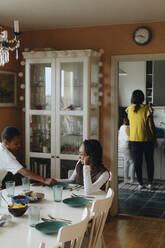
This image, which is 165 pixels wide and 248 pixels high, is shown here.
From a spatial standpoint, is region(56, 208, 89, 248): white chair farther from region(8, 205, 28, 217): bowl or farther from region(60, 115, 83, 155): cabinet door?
region(60, 115, 83, 155): cabinet door

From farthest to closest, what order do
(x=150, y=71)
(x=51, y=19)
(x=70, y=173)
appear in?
(x=150, y=71) → (x=51, y=19) → (x=70, y=173)

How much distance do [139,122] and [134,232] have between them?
90.3 inches

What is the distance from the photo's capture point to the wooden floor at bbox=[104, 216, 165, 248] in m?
3.98

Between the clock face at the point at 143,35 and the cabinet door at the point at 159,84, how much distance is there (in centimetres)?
277

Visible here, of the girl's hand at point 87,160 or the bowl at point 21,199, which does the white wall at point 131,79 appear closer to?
the girl's hand at point 87,160

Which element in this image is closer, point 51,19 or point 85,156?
point 85,156

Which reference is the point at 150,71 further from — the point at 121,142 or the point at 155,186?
the point at 155,186

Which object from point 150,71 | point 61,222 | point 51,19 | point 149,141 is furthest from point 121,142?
point 61,222

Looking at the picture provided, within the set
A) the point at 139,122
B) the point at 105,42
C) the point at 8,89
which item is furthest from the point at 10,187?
the point at 139,122

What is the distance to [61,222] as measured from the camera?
233 centimetres

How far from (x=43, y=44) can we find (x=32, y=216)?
11.1 ft

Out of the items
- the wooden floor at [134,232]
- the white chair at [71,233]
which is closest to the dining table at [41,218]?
the white chair at [71,233]

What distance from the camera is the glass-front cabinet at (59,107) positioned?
15.3 feet

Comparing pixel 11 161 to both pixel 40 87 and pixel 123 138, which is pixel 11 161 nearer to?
pixel 40 87
